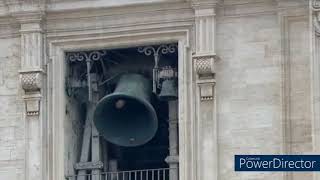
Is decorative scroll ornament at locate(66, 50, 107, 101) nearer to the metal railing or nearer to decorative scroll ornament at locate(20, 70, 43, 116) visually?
decorative scroll ornament at locate(20, 70, 43, 116)

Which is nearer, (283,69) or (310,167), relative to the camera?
(310,167)

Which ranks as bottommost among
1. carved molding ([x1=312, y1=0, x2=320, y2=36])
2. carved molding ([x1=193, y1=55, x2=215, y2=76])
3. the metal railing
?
the metal railing

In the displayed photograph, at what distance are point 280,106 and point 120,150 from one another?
10.9ft

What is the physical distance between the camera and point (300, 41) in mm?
35344

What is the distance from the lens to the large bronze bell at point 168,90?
36.0 metres

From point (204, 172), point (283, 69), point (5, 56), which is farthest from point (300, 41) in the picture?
point (5, 56)

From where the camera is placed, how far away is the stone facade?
3516 centimetres

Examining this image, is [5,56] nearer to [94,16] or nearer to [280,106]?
[94,16]

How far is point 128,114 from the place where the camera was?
120ft

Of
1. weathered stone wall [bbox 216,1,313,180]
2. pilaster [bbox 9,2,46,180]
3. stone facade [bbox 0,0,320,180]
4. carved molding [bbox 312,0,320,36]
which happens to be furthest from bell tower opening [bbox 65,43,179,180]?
carved molding [bbox 312,0,320,36]

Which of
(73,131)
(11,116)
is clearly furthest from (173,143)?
(11,116)

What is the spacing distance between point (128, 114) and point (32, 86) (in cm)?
175

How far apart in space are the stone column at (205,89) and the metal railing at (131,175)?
108cm

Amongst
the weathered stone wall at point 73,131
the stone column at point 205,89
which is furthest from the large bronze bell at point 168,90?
the weathered stone wall at point 73,131
